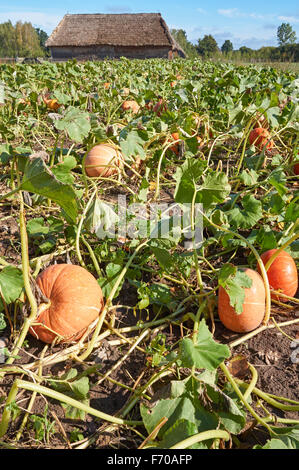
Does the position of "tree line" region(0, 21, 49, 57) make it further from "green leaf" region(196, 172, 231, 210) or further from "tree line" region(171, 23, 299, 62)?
"green leaf" region(196, 172, 231, 210)

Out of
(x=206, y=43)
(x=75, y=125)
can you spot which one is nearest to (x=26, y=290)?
(x=75, y=125)

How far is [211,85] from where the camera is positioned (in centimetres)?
660

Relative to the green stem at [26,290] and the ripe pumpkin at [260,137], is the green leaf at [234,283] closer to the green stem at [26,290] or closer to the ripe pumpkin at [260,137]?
the green stem at [26,290]

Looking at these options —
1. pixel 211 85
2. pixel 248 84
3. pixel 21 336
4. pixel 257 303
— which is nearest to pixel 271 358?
pixel 257 303

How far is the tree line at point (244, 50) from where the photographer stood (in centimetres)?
3247

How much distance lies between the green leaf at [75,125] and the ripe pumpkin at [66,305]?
3.06ft

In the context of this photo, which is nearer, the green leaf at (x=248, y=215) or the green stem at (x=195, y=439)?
the green stem at (x=195, y=439)

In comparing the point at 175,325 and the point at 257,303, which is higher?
the point at 257,303

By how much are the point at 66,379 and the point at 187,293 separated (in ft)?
2.98

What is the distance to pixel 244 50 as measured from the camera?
41781mm

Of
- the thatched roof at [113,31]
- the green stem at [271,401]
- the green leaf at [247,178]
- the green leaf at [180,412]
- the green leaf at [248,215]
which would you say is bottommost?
the green stem at [271,401]

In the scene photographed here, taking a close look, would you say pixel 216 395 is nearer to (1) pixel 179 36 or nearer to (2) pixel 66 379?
(2) pixel 66 379

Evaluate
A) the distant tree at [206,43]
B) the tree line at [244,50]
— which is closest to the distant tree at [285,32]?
the tree line at [244,50]
